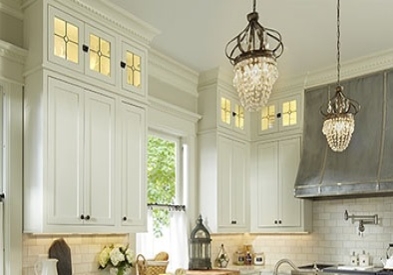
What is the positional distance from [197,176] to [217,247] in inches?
35.6

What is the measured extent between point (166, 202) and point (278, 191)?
4.82ft

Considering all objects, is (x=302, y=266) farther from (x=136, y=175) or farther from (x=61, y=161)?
(x=61, y=161)

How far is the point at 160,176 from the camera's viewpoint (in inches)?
196

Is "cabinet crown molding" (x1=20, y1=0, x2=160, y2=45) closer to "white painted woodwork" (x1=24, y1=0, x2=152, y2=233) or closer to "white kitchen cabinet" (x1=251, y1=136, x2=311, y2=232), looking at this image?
"white painted woodwork" (x1=24, y1=0, x2=152, y2=233)

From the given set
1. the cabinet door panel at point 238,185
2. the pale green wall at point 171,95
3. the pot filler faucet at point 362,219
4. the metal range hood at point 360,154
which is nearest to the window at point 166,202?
the pale green wall at point 171,95

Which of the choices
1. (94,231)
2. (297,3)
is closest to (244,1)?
(297,3)

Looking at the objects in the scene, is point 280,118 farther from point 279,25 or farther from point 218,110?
point 279,25

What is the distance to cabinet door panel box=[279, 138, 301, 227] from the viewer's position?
547cm

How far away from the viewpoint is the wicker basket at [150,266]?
414 centimetres

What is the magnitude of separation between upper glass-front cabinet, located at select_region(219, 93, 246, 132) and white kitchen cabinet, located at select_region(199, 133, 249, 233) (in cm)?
18

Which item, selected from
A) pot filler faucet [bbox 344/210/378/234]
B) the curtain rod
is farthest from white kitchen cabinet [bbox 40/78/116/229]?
pot filler faucet [bbox 344/210/378/234]

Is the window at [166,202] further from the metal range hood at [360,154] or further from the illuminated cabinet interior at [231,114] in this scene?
the metal range hood at [360,154]

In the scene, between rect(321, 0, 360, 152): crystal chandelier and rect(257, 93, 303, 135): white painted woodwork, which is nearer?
rect(321, 0, 360, 152): crystal chandelier

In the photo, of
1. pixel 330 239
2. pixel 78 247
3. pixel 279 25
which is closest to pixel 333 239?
pixel 330 239
